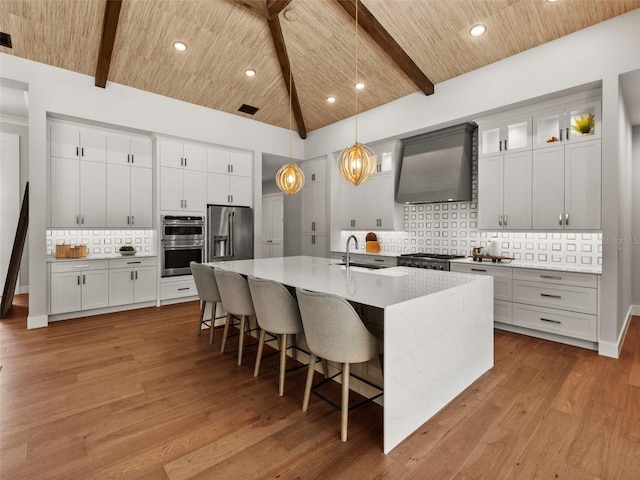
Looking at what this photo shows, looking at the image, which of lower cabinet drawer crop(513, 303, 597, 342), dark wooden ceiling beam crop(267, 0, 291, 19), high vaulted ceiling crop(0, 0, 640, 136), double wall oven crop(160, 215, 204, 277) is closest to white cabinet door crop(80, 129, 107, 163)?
high vaulted ceiling crop(0, 0, 640, 136)

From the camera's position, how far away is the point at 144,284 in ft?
16.9

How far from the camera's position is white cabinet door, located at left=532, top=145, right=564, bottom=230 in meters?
3.76

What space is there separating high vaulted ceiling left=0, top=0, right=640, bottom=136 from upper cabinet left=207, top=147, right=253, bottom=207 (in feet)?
3.33

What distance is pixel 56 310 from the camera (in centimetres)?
442

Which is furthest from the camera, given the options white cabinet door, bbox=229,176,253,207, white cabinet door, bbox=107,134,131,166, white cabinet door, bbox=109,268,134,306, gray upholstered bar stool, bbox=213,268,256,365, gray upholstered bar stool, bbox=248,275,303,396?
white cabinet door, bbox=229,176,253,207

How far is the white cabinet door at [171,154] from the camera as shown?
531cm

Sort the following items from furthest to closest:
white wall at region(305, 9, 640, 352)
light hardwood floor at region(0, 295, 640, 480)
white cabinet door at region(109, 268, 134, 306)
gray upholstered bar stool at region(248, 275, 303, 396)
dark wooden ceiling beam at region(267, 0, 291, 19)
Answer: white cabinet door at region(109, 268, 134, 306)
dark wooden ceiling beam at region(267, 0, 291, 19)
white wall at region(305, 9, 640, 352)
gray upholstered bar stool at region(248, 275, 303, 396)
light hardwood floor at region(0, 295, 640, 480)

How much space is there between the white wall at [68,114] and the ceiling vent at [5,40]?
151mm

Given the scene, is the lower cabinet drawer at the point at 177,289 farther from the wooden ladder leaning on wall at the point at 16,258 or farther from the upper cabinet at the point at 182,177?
the wooden ladder leaning on wall at the point at 16,258

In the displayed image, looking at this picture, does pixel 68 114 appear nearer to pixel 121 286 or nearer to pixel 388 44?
pixel 121 286

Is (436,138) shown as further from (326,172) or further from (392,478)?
(392,478)

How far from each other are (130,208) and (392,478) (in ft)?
17.1

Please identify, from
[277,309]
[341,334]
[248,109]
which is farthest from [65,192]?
[341,334]

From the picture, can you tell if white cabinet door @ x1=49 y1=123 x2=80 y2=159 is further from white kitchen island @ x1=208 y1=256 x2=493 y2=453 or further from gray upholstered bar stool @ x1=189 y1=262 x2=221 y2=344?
white kitchen island @ x1=208 y1=256 x2=493 y2=453
